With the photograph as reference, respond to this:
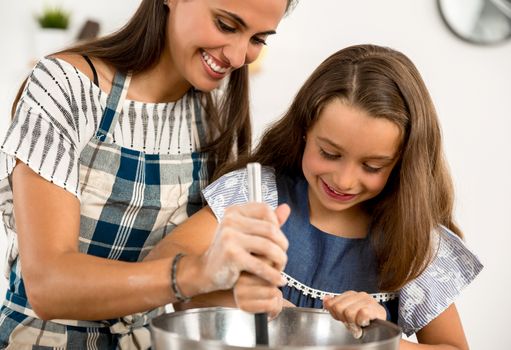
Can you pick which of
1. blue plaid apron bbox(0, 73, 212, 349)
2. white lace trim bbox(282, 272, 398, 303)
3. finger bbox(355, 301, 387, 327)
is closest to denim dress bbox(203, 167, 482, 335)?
white lace trim bbox(282, 272, 398, 303)

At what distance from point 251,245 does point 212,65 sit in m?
0.55

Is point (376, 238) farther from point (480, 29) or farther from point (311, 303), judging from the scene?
point (480, 29)

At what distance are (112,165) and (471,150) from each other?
2.20m

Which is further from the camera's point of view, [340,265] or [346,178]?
[340,265]

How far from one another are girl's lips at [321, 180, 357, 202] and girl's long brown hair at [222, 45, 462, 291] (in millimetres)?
98

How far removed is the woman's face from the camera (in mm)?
1291

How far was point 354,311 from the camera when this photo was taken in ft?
3.33

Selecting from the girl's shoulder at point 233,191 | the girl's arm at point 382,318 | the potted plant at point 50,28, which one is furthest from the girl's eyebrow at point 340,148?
the potted plant at point 50,28

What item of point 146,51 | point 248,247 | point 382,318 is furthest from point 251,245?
point 146,51

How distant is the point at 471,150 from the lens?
3.28m

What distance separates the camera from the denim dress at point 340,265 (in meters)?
1.37

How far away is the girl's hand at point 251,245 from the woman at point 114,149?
0.23m

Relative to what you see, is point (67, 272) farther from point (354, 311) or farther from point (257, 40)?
point (257, 40)

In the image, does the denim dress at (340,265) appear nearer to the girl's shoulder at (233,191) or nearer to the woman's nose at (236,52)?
the girl's shoulder at (233,191)
